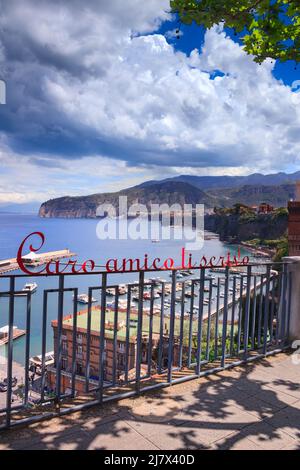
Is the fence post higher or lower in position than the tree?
lower

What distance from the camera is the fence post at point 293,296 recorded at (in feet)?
16.0

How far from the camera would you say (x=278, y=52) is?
17.1 feet

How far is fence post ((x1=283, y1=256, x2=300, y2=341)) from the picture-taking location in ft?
16.0

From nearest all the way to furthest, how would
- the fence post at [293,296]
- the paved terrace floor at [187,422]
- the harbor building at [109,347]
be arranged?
1. the paved terrace floor at [187,422]
2. the harbor building at [109,347]
3. the fence post at [293,296]

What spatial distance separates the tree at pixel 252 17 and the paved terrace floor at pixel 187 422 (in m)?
4.42

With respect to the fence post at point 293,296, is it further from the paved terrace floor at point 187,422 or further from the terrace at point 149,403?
the paved terrace floor at point 187,422

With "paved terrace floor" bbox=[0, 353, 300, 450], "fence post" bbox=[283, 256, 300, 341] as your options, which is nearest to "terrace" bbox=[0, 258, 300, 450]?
"paved terrace floor" bbox=[0, 353, 300, 450]

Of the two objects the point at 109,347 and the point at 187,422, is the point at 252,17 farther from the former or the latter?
the point at 109,347

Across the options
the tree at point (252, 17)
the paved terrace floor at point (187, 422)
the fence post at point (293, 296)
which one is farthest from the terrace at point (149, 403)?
the tree at point (252, 17)

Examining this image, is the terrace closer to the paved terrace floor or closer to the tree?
the paved terrace floor

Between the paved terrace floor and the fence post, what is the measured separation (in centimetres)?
127

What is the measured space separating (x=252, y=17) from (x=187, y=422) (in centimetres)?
482

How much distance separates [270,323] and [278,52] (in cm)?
407
